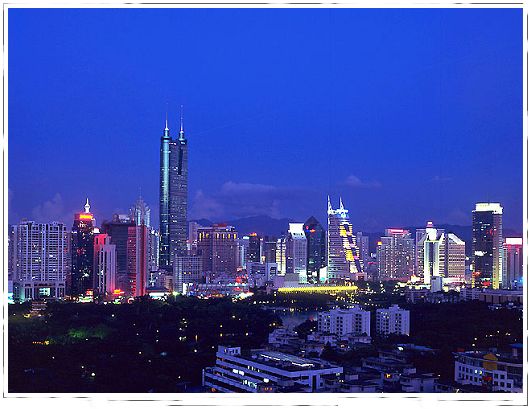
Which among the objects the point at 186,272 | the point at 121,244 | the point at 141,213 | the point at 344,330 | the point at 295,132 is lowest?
the point at 344,330

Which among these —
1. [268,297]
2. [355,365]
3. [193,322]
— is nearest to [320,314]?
[268,297]

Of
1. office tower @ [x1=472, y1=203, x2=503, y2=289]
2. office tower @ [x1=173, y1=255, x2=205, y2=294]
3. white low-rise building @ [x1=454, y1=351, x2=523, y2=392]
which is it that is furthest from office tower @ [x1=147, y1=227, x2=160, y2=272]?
white low-rise building @ [x1=454, y1=351, x2=523, y2=392]

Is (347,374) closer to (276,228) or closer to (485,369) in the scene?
(485,369)

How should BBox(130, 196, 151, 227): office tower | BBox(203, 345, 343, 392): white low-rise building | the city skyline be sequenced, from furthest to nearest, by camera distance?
BBox(130, 196, 151, 227): office tower → the city skyline → BBox(203, 345, 343, 392): white low-rise building

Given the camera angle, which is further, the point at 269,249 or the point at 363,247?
the point at 269,249

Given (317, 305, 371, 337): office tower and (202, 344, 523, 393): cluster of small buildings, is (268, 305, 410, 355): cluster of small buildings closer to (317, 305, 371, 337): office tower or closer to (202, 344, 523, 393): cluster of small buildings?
(317, 305, 371, 337): office tower

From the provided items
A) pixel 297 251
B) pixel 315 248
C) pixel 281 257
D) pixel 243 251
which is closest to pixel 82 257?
pixel 243 251

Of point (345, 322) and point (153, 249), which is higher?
point (153, 249)

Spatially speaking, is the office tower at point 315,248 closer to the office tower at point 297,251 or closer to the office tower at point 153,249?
the office tower at point 297,251
